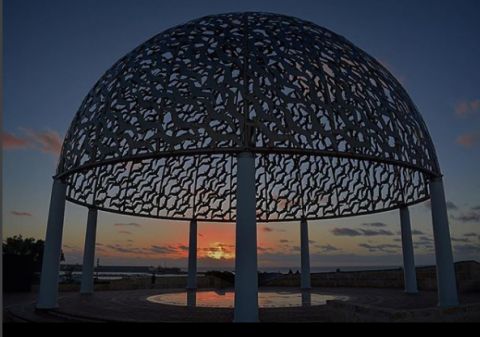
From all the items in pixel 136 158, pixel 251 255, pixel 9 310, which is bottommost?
pixel 9 310

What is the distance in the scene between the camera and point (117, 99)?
39.9ft

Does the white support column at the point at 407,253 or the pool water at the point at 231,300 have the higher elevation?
the white support column at the point at 407,253

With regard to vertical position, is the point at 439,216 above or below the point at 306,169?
below

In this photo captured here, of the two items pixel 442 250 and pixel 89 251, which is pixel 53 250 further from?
pixel 442 250

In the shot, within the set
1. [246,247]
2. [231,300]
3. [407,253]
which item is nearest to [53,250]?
[231,300]

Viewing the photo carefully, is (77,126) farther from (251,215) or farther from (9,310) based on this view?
(251,215)

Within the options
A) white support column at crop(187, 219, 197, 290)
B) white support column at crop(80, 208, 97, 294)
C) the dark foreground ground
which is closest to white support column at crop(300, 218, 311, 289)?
white support column at crop(187, 219, 197, 290)

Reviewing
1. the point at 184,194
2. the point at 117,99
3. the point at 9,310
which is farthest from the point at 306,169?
the point at 9,310

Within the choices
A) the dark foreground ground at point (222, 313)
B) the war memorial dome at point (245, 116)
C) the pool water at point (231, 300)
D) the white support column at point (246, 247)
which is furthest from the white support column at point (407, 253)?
the white support column at point (246, 247)

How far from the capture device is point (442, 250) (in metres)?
12.4

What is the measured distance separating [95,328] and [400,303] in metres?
10.5

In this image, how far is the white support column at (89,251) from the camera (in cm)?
1728

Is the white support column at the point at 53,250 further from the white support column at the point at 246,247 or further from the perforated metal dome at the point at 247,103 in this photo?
the white support column at the point at 246,247

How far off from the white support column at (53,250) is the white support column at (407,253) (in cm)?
1378
